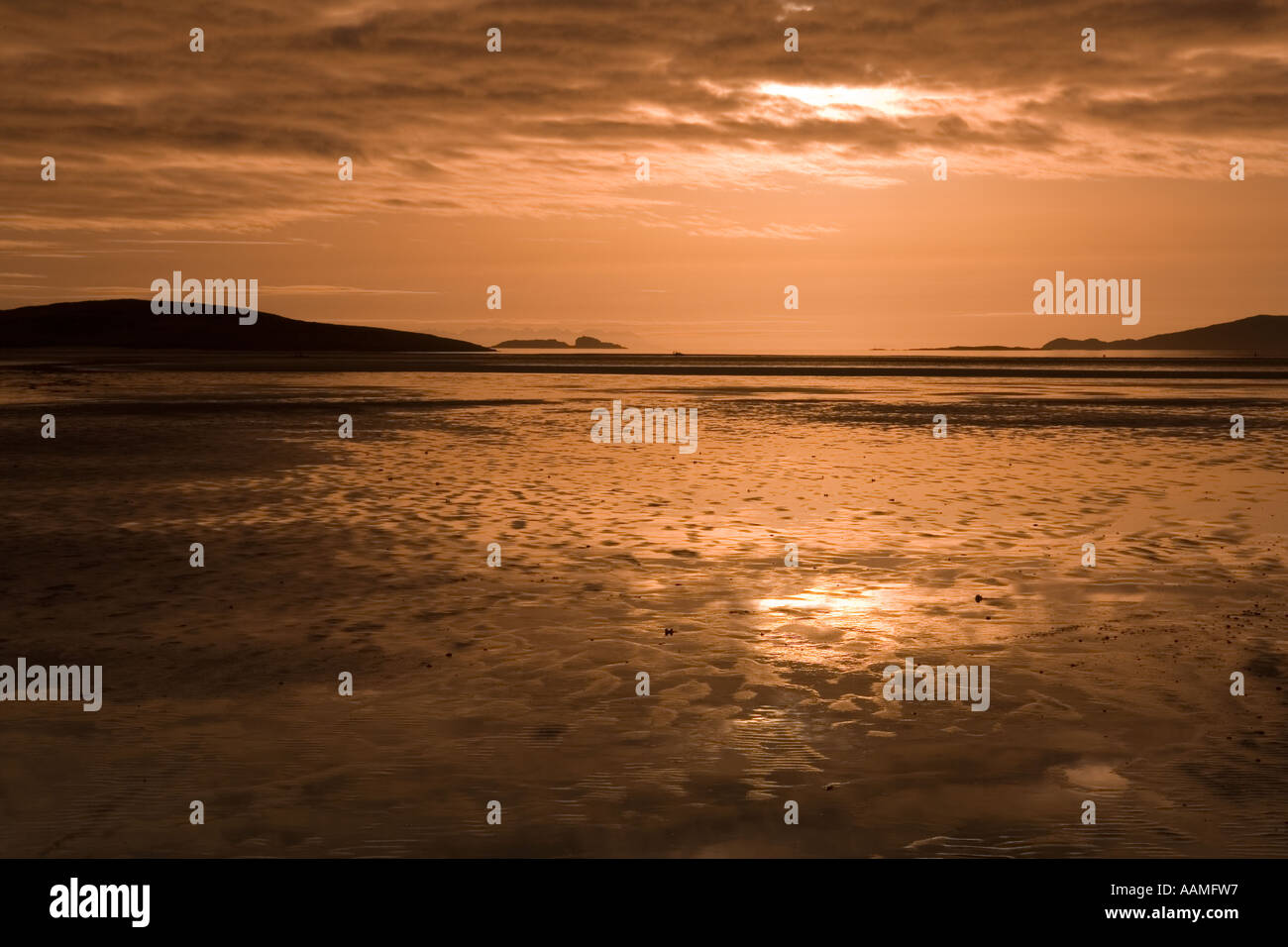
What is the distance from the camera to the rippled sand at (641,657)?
21.0ft

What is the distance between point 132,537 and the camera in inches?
597

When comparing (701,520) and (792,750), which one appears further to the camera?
(701,520)

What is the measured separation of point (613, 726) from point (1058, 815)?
297cm

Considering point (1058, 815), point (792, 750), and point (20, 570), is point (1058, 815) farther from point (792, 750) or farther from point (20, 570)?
point (20, 570)

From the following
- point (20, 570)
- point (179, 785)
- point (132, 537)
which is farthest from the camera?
point (132, 537)

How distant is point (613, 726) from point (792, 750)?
129 centimetres

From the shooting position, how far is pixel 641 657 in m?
9.70

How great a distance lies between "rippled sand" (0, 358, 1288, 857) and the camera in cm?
639

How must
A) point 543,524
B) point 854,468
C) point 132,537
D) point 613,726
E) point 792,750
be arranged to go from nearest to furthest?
point 792,750
point 613,726
point 132,537
point 543,524
point 854,468

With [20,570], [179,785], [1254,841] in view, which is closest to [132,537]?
[20,570]
